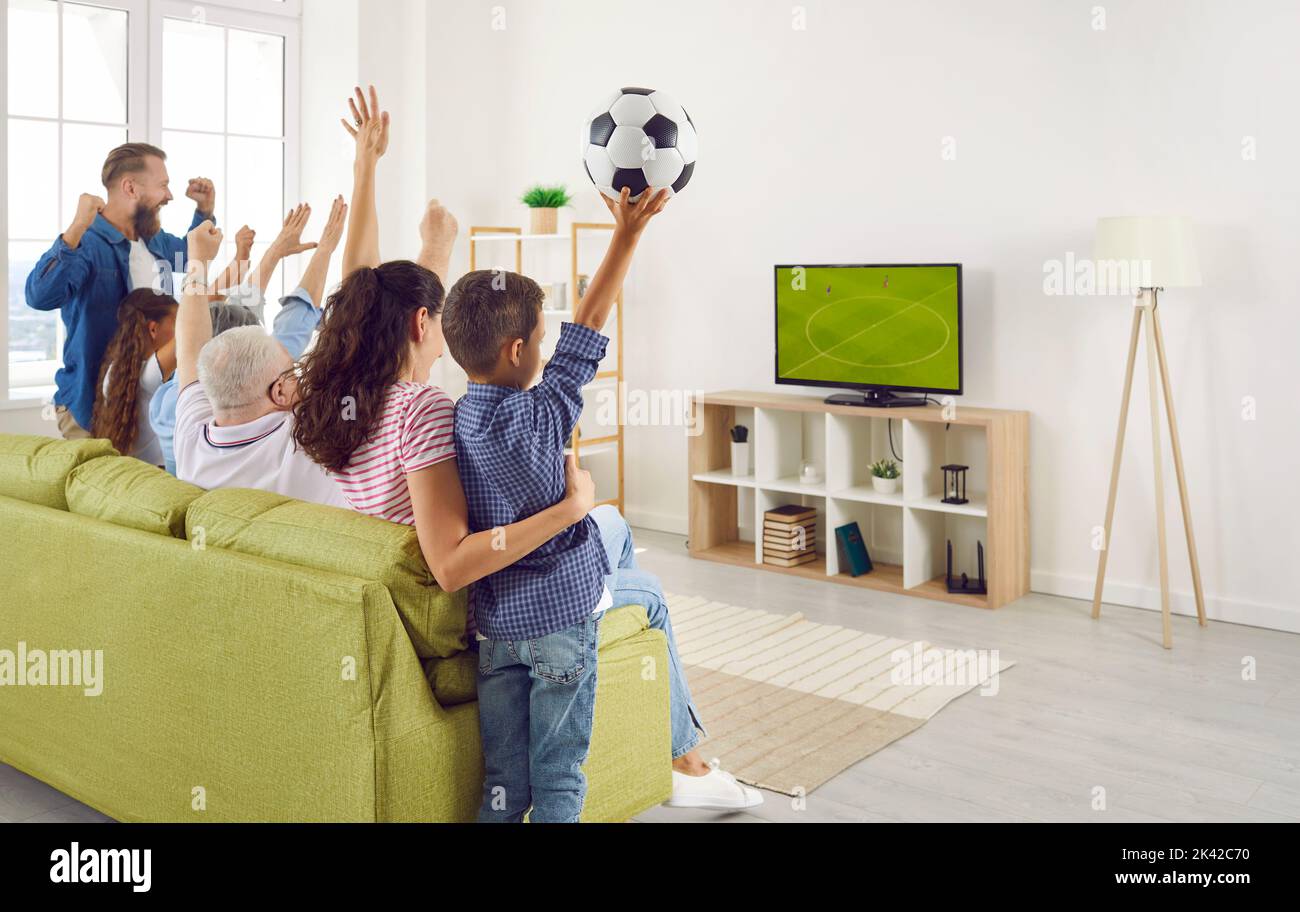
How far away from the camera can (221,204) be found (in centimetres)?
621

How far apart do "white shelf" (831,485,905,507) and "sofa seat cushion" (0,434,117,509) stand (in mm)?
3097

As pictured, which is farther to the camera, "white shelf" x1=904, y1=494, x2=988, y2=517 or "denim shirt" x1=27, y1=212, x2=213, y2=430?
"white shelf" x1=904, y1=494, x2=988, y2=517

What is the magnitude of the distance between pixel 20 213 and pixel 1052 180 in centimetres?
442

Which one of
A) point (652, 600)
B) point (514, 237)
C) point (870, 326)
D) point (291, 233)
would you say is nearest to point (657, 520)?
point (514, 237)

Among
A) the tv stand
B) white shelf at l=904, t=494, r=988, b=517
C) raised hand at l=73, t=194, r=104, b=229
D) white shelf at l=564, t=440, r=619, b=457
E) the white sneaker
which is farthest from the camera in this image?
white shelf at l=564, t=440, r=619, b=457

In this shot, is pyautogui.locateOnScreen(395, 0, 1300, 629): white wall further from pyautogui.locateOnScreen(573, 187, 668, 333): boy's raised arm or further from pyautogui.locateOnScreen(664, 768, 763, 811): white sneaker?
pyautogui.locateOnScreen(573, 187, 668, 333): boy's raised arm

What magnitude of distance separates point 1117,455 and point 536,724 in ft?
10.0

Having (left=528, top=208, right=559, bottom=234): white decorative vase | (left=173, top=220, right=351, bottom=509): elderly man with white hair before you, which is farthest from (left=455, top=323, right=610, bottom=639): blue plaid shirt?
(left=528, top=208, right=559, bottom=234): white decorative vase

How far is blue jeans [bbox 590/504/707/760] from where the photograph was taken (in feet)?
8.70

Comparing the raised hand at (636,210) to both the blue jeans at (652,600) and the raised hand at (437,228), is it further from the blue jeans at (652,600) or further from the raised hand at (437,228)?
the raised hand at (437,228)

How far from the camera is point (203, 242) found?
324 cm

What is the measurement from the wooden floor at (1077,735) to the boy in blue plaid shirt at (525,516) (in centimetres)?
68

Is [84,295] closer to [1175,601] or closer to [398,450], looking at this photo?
[398,450]
